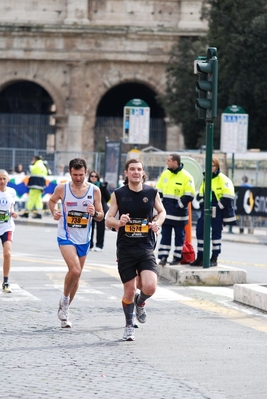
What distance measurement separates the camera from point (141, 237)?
1188 cm

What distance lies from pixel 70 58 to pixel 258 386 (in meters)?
45.5

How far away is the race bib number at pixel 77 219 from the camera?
12609 mm

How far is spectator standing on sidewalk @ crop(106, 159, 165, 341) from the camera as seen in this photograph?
38.9 feet

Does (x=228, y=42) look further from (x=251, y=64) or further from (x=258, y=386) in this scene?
(x=258, y=386)

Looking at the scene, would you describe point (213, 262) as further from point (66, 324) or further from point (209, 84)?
point (66, 324)

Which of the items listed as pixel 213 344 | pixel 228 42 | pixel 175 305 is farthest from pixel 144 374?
pixel 228 42

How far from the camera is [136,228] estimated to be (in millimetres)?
11859

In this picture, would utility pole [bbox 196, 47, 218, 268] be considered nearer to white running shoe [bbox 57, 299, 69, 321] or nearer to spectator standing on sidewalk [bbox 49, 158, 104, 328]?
spectator standing on sidewalk [bbox 49, 158, 104, 328]

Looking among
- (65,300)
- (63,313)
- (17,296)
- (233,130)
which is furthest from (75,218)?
(233,130)

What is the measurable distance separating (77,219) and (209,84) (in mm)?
5096

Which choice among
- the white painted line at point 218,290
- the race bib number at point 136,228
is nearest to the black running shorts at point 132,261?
the race bib number at point 136,228

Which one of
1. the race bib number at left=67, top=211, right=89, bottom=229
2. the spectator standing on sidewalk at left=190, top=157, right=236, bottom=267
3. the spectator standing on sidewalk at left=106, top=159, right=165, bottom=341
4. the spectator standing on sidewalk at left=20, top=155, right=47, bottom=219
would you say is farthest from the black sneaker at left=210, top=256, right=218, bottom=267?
the spectator standing on sidewalk at left=20, top=155, right=47, bottom=219

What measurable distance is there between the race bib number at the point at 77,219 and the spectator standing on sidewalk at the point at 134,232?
72 centimetres

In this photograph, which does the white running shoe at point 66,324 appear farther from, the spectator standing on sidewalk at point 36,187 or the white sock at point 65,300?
the spectator standing on sidewalk at point 36,187
